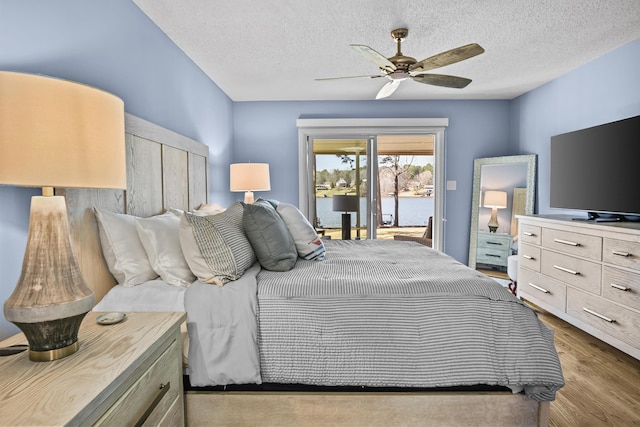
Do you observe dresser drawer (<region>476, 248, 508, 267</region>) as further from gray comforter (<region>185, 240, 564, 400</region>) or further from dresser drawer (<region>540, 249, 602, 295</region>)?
gray comforter (<region>185, 240, 564, 400</region>)

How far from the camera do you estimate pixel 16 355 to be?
3.32ft

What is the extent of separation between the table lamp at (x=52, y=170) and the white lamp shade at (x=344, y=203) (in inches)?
145

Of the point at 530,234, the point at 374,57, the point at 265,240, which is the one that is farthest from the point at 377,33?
the point at 530,234

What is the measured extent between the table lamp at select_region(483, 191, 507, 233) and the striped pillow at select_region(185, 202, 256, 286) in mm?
3742

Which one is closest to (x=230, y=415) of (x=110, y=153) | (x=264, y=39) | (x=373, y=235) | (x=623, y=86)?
(x=110, y=153)

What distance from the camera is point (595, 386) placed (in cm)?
219

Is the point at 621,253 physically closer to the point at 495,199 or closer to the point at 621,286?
the point at 621,286

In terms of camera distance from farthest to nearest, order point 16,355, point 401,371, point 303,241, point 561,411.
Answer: point 303,241 < point 561,411 < point 401,371 < point 16,355

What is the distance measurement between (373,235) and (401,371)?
3.37m

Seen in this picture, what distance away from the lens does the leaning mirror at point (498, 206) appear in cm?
438

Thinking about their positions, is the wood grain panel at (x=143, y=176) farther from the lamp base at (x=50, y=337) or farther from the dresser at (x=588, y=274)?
the dresser at (x=588, y=274)

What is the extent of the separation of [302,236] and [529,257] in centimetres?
249

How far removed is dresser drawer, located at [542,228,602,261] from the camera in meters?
2.72

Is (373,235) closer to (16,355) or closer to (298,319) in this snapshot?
(298,319)
